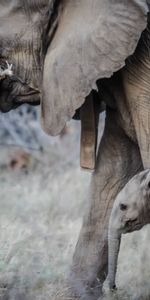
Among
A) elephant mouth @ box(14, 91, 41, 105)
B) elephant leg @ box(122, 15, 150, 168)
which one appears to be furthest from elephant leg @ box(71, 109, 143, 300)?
A: elephant leg @ box(122, 15, 150, 168)

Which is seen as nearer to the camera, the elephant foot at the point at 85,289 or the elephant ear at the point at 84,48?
the elephant ear at the point at 84,48

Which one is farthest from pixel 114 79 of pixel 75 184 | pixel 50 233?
pixel 75 184

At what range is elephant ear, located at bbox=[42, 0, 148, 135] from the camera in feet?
21.1

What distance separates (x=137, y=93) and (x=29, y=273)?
3.84 feet

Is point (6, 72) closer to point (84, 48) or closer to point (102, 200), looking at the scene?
point (84, 48)

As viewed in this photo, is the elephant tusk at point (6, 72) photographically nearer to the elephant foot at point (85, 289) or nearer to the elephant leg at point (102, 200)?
the elephant leg at point (102, 200)

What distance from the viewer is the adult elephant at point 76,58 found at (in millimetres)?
6465

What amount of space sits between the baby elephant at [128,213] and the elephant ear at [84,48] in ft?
1.54

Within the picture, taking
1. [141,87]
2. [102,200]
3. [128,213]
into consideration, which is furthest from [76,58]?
[102,200]

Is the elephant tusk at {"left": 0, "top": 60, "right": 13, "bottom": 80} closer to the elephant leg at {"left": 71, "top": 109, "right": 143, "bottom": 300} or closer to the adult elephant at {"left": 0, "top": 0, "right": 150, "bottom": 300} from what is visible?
the adult elephant at {"left": 0, "top": 0, "right": 150, "bottom": 300}

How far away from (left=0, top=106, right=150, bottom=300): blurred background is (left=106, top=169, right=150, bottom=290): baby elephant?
49 cm

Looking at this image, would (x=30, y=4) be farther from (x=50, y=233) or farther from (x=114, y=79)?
(x=50, y=233)

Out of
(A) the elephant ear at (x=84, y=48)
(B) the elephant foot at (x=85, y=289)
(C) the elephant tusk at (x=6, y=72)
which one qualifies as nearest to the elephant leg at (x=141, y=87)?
(A) the elephant ear at (x=84, y=48)

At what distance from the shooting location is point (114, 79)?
22.0ft
